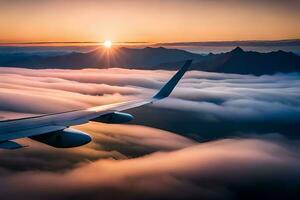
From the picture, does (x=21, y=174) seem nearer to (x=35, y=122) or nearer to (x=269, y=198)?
(x=269, y=198)

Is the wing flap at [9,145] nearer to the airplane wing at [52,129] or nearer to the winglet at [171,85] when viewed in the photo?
the airplane wing at [52,129]

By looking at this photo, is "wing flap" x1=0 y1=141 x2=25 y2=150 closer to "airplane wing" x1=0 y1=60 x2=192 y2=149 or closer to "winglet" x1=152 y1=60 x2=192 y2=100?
"airplane wing" x1=0 y1=60 x2=192 y2=149

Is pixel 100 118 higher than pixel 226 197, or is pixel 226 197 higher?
pixel 100 118

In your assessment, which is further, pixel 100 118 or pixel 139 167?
pixel 139 167

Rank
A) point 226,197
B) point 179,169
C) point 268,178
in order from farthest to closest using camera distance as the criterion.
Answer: point 179,169
point 268,178
point 226,197

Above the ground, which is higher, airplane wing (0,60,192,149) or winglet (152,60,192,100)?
winglet (152,60,192,100)

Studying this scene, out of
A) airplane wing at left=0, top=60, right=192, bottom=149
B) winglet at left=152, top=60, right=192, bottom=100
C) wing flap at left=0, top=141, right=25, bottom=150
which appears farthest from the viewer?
winglet at left=152, top=60, right=192, bottom=100

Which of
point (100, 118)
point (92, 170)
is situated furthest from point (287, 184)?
point (100, 118)

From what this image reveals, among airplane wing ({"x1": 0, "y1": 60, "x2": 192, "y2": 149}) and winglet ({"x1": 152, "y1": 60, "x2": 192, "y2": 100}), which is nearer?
airplane wing ({"x1": 0, "y1": 60, "x2": 192, "y2": 149})

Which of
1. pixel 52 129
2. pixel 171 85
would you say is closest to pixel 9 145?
pixel 52 129

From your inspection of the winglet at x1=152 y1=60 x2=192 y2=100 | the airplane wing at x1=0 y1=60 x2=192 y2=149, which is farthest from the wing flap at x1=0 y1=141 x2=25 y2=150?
the winglet at x1=152 y1=60 x2=192 y2=100

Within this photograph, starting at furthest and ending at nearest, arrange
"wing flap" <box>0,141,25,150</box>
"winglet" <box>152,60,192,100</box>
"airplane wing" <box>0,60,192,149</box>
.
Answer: "winglet" <box>152,60,192,100</box>, "airplane wing" <box>0,60,192,149</box>, "wing flap" <box>0,141,25,150</box>
